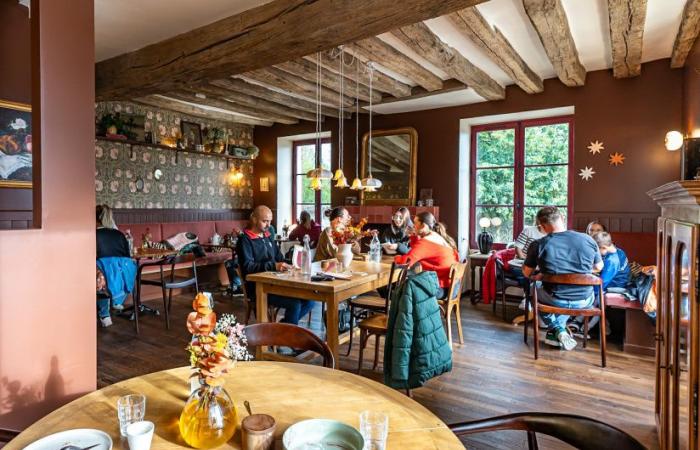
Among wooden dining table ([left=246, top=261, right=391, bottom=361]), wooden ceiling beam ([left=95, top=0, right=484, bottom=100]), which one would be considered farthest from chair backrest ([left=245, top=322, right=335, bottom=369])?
wooden ceiling beam ([left=95, top=0, right=484, bottom=100])

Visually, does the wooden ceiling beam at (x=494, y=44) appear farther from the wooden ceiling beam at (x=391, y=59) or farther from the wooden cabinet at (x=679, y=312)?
the wooden cabinet at (x=679, y=312)

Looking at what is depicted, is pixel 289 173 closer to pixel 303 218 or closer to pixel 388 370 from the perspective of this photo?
pixel 303 218

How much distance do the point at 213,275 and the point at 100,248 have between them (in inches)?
115

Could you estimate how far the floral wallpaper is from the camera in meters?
6.31

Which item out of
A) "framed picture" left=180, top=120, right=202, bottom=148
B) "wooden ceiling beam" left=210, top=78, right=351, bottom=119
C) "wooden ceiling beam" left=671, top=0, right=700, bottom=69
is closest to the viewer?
"wooden ceiling beam" left=671, top=0, right=700, bottom=69

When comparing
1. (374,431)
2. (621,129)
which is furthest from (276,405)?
(621,129)

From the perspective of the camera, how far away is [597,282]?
3547 millimetres

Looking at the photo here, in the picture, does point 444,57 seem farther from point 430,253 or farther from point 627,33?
point 430,253

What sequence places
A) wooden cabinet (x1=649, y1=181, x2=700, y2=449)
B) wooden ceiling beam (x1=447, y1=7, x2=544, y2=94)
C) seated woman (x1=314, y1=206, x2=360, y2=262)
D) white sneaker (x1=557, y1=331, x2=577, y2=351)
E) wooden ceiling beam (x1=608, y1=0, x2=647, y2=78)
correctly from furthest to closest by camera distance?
seated woman (x1=314, y1=206, x2=360, y2=262), white sneaker (x1=557, y1=331, x2=577, y2=351), wooden ceiling beam (x1=447, y1=7, x2=544, y2=94), wooden ceiling beam (x1=608, y1=0, x2=647, y2=78), wooden cabinet (x1=649, y1=181, x2=700, y2=449)

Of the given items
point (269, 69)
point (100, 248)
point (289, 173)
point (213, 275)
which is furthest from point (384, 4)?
point (289, 173)

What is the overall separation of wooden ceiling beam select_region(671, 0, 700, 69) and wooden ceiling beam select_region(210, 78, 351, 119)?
14.7 ft

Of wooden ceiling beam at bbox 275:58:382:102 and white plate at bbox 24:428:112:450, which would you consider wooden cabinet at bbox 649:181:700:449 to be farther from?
wooden ceiling beam at bbox 275:58:382:102

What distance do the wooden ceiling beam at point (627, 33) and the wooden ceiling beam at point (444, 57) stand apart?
135cm

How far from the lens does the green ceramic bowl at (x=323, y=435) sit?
1090 millimetres
